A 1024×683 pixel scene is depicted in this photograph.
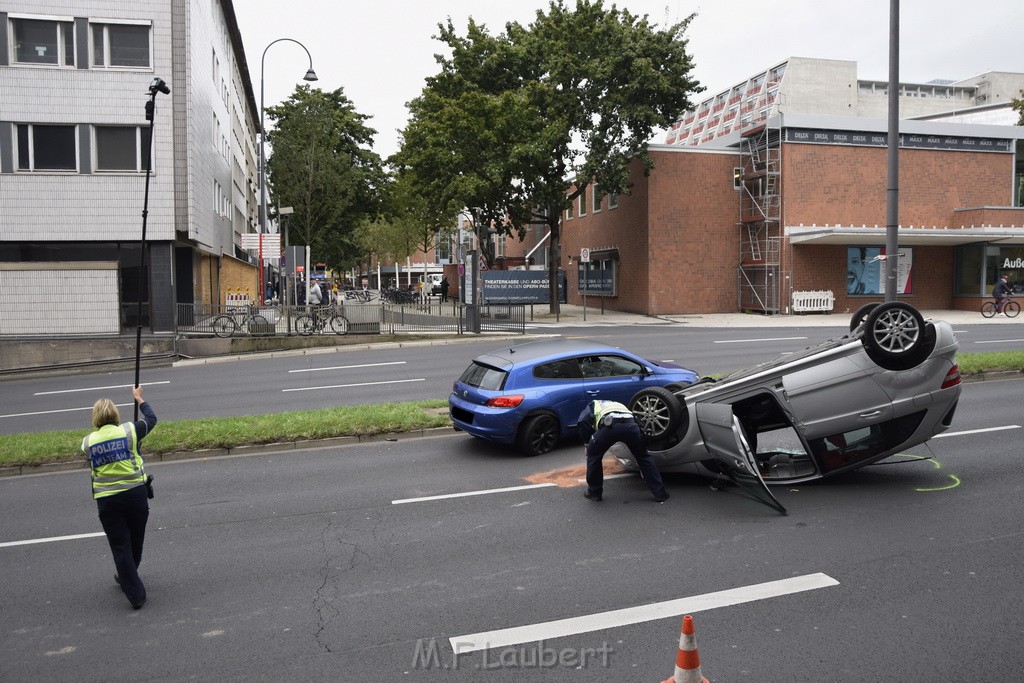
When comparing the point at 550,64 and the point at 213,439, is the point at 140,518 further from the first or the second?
the point at 550,64

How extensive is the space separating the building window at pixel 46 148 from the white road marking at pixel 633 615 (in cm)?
2504

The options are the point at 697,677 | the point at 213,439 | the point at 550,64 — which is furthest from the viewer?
the point at 550,64

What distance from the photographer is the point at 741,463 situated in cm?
711

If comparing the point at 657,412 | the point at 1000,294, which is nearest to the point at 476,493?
the point at 657,412

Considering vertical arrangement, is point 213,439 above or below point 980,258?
below

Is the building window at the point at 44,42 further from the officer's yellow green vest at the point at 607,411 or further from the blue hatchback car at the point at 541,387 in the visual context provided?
the officer's yellow green vest at the point at 607,411

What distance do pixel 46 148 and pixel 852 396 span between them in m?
25.6

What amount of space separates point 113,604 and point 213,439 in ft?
17.0

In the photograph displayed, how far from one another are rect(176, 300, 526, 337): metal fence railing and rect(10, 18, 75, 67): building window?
8598mm

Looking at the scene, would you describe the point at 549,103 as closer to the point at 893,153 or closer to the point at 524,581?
the point at 893,153

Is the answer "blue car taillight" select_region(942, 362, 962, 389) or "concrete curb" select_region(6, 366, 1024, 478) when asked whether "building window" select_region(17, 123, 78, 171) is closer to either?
"concrete curb" select_region(6, 366, 1024, 478)

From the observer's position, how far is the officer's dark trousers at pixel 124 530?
562 cm

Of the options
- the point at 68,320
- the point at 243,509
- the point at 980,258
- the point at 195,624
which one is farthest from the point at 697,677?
the point at 980,258

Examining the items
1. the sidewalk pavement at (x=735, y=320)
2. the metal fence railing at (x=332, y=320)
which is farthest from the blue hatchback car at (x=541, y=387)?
the sidewalk pavement at (x=735, y=320)
